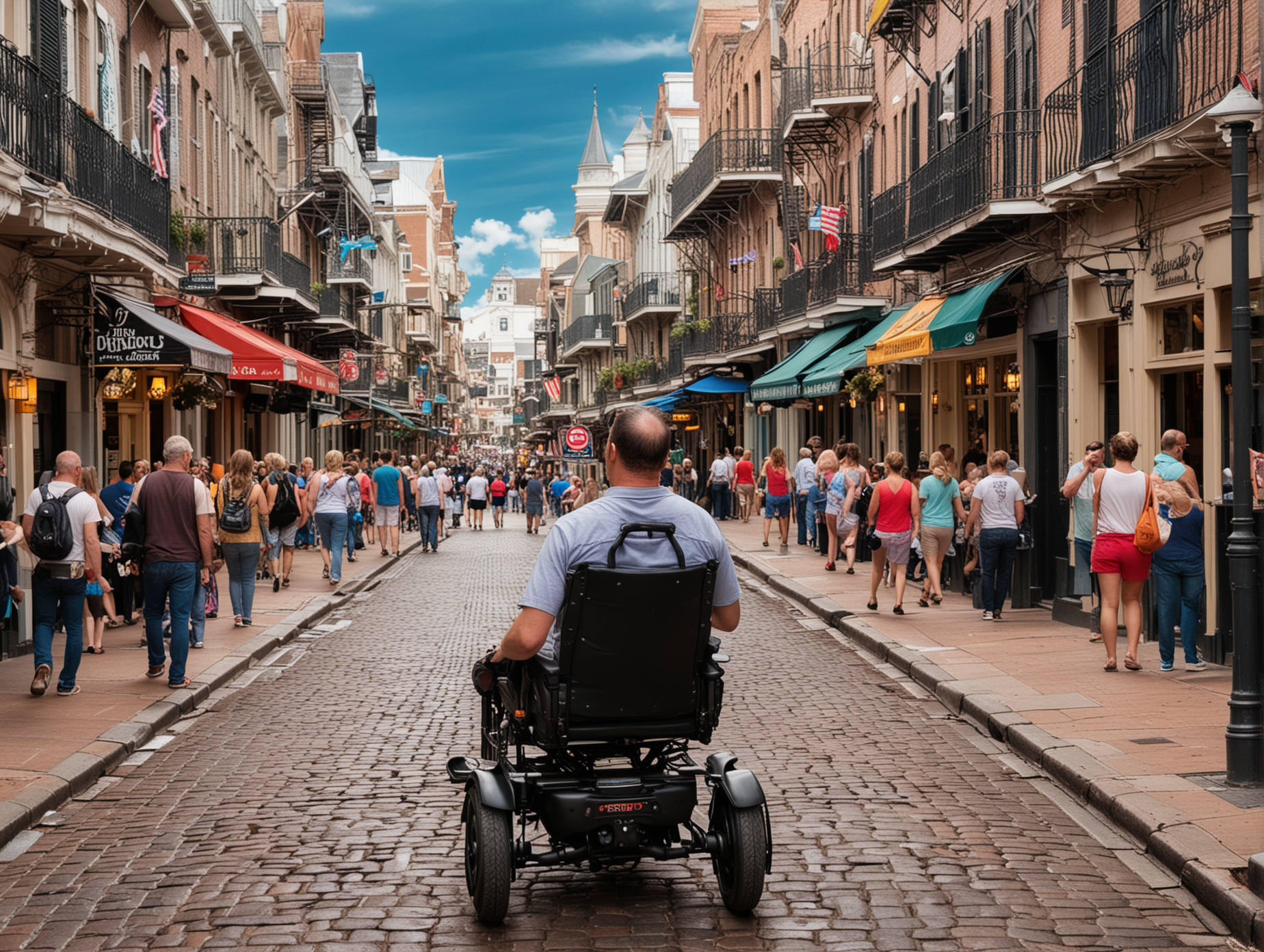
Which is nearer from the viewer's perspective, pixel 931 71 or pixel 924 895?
pixel 924 895

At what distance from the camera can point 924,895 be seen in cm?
565

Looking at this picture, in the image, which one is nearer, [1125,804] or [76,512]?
[1125,804]

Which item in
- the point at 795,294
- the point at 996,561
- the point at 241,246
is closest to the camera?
the point at 996,561

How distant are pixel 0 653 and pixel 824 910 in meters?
9.31

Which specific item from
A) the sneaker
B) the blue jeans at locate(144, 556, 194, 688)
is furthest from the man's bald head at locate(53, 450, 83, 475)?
the sneaker

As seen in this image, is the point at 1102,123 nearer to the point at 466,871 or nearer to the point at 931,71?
the point at 931,71

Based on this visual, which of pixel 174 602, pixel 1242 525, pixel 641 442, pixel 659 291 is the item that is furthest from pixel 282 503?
pixel 659 291

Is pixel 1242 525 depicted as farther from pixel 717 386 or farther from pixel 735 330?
pixel 735 330

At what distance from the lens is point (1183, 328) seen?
43.5 feet

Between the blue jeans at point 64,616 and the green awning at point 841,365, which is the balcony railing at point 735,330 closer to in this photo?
the green awning at point 841,365

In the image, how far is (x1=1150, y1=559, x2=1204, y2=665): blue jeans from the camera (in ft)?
35.6

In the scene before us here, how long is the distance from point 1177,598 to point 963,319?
20.0ft

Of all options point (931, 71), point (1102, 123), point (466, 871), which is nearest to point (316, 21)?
point (931, 71)

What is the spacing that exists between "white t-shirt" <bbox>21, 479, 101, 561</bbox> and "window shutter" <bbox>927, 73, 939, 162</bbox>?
1494 centimetres
